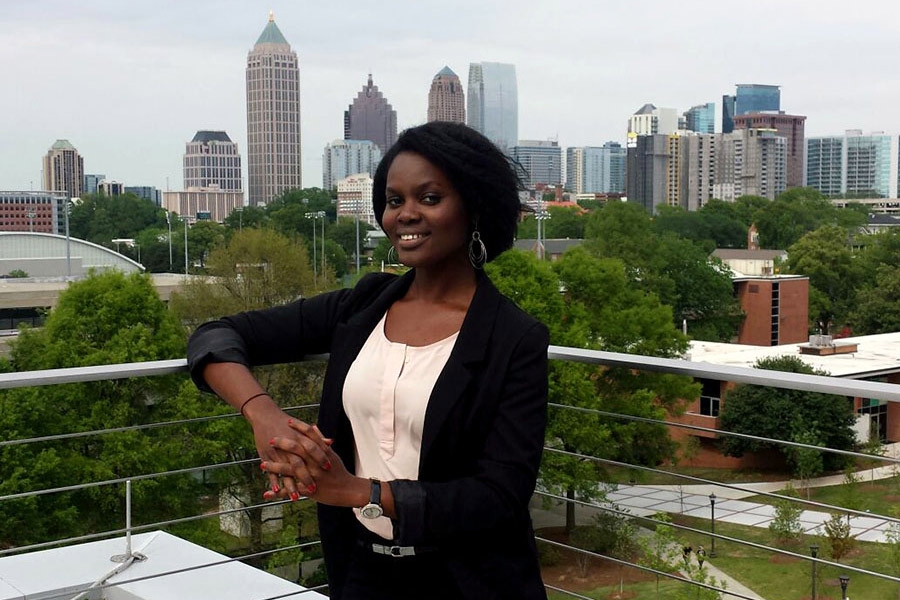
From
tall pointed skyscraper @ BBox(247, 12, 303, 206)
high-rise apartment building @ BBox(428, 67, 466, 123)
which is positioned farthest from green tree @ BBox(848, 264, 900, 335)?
tall pointed skyscraper @ BBox(247, 12, 303, 206)

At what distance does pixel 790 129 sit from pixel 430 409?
145146 millimetres

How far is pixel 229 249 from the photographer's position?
89.8 feet

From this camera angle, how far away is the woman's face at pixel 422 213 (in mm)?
1645

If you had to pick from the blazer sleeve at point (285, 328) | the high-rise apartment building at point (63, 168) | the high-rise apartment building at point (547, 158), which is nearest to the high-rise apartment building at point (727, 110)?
the high-rise apartment building at point (547, 158)

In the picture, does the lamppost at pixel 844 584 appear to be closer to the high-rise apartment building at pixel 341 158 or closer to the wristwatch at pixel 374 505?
the wristwatch at pixel 374 505

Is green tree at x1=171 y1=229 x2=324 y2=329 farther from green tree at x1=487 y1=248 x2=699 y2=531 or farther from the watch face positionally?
the watch face

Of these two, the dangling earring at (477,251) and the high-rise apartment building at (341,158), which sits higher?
the high-rise apartment building at (341,158)

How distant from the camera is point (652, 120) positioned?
5728 inches

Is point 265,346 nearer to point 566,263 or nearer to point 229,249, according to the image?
point 566,263

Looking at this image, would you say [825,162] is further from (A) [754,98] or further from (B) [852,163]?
(A) [754,98]

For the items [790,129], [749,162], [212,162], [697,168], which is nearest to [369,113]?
→ [212,162]

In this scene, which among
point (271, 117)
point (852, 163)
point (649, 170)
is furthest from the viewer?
point (852, 163)

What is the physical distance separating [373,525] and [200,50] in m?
100

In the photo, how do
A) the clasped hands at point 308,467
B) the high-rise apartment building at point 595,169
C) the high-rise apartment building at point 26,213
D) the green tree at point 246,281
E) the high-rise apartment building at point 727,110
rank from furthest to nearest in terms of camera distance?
the high-rise apartment building at point 727,110 → the high-rise apartment building at point 595,169 → the high-rise apartment building at point 26,213 → the green tree at point 246,281 → the clasped hands at point 308,467
